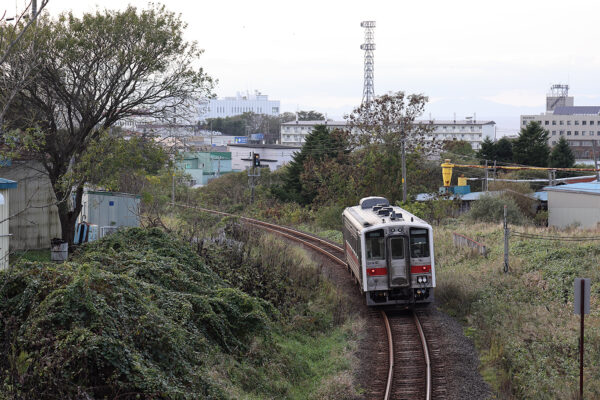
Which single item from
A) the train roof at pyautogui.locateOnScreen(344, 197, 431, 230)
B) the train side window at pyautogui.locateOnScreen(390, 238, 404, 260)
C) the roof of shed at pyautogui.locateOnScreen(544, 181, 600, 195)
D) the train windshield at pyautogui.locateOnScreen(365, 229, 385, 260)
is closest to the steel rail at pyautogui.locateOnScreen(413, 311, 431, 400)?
the train side window at pyautogui.locateOnScreen(390, 238, 404, 260)

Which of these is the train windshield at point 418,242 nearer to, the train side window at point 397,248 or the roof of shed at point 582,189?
the train side window at point 397,248

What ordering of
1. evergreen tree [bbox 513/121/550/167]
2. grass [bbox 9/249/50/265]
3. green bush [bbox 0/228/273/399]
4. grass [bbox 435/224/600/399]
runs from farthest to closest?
1. evergreen tree [bbox 513/121/550/167]
2. grass [bbox 9/249/50/265]
3. grass [bbox 435/224/600/399]
4. green bush [bbox 0/228/273/399]

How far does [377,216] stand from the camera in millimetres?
18516

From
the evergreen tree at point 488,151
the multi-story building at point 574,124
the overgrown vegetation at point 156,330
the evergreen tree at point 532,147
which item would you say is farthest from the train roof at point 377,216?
the multi-story building at point 574,124

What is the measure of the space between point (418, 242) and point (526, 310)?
3.35 metres

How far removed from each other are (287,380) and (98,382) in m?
4.59

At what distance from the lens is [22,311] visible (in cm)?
911

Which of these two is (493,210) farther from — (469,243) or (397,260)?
(397,260)

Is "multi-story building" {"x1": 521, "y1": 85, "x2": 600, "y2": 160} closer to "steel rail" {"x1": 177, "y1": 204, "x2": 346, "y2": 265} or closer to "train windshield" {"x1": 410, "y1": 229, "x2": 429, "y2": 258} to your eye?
"steel rail" {"x1": 177, "y1": 204, "x2": 346, "y2": 265}

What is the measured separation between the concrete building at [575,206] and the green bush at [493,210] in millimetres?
2144

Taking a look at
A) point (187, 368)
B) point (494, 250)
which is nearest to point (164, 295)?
point (187, 368)

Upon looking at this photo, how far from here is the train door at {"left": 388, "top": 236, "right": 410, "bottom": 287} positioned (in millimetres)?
16891

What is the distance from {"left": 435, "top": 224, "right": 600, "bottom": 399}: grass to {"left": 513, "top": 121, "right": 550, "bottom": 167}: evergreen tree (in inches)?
1468

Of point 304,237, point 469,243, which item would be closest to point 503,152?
point 304,237
